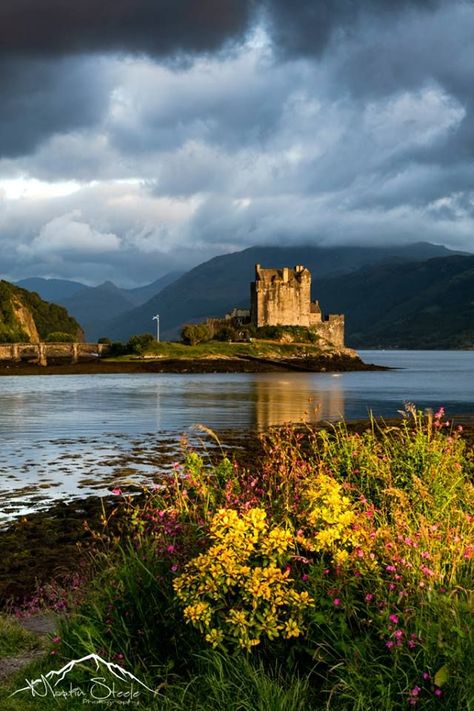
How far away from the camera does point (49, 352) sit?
159 metres

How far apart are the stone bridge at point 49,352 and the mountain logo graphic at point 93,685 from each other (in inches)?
5571

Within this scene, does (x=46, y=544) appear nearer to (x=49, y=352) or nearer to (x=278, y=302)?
(x=49, y=352)

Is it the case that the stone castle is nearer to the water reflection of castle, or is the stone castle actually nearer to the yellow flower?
the water reflection of castle

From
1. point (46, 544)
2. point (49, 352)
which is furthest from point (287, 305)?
point (46, 544)

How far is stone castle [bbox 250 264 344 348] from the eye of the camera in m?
186

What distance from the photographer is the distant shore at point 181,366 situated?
128875 mm

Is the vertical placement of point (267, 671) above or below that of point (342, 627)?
below

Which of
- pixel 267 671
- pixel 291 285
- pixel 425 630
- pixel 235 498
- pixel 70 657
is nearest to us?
pixel 425 630

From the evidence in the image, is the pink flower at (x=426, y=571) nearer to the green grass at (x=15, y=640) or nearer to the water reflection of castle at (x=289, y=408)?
the green grass at (x=15, y=640)

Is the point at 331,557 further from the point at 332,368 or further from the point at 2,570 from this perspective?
the point at 332,368

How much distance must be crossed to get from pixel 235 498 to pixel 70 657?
2991 millimetres

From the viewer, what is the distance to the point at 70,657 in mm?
7121

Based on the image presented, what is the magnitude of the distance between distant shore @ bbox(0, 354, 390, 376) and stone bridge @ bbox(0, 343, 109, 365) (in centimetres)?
348

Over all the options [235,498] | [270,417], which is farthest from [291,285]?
[235,498]
